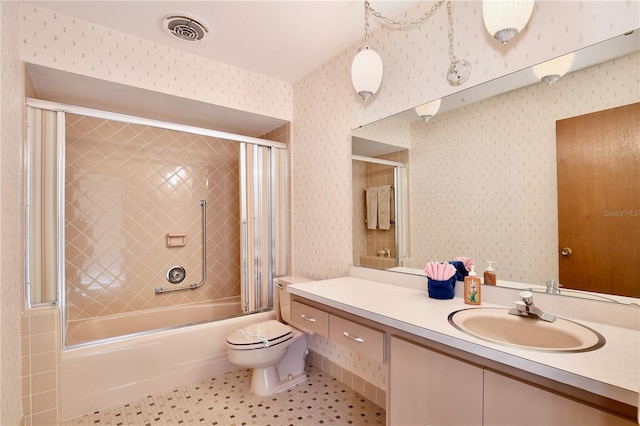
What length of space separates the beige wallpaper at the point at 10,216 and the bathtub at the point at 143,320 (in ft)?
3.15

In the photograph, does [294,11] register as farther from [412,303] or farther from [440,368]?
[440,368]

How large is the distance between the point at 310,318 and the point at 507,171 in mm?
1297

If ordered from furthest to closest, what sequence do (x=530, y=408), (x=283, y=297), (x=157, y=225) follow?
(x=157, y=225) < (x=283, y=297) < (x=530, y=408)

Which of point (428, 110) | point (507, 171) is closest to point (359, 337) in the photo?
point (507, 171)

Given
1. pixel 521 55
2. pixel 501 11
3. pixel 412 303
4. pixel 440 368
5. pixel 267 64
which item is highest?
pixel 267 64

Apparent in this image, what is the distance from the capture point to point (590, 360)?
848mm

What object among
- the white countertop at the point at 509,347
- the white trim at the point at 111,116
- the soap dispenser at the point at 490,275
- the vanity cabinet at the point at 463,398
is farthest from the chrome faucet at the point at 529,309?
the white trim at the point at 111,116

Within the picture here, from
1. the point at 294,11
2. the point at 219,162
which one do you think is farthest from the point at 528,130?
the point at 219,162

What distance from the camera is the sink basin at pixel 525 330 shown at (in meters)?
1.03

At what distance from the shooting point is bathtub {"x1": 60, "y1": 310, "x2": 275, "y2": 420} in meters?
1.92

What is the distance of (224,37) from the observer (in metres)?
2.21

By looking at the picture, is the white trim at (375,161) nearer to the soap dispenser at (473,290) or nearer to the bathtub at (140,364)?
the soap dispenser at (473,290)

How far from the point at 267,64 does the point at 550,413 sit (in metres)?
2.73

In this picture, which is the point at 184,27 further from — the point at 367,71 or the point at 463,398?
the point at 463,398
